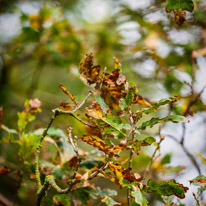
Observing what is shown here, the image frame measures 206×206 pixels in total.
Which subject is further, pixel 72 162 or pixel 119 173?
pixel 72 162

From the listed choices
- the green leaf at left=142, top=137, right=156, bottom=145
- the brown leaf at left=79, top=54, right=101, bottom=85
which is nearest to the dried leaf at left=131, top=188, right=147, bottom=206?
the green leaf at left=142, top=137, right=156, bottom=145

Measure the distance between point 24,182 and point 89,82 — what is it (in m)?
0.58

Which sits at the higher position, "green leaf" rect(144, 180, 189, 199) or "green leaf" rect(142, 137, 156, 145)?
"green leaf" rect(142, 137, 156, 145)

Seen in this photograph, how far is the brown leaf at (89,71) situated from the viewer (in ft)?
2.18

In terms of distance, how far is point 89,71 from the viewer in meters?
0.68

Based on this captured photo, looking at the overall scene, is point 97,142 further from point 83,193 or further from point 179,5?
point 179,5

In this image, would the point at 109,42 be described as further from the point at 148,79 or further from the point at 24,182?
the point at 24,182

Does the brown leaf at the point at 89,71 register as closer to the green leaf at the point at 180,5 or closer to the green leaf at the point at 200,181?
the green leaf at the point at 180,5

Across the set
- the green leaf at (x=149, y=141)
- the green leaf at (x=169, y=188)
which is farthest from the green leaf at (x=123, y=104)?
the green leaf at (x=169, y=188)

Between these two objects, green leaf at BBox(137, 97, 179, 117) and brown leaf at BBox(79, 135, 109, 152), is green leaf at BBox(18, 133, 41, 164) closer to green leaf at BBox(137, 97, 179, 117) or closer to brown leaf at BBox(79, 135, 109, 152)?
brown leaf at BBox(79, 135, 109, 152)

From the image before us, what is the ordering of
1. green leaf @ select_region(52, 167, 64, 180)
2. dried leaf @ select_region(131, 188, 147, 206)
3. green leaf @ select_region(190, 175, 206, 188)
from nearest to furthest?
dried leaf @ select_region(131, 188, 147, 206) → green leaf @ select_region(190, 175, 206, 188) → green leaf @ select_region(52, 167, 64, 180)

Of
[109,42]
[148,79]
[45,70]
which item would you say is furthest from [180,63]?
[45,70]

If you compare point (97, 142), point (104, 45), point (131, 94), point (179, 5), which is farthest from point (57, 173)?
point (104, 45)

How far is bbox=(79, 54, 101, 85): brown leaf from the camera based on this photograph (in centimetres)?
66
